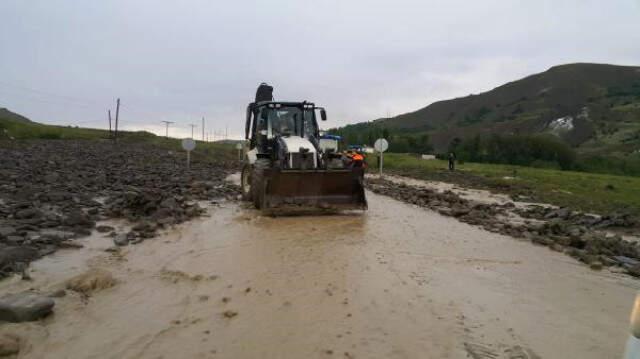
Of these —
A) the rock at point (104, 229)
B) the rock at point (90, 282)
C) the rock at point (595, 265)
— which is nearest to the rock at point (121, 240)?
the rock at point (104, 229)

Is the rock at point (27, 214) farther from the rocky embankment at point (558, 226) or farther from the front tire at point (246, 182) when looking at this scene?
the rocky embankment at point (558, 226)

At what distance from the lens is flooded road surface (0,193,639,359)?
468 cm

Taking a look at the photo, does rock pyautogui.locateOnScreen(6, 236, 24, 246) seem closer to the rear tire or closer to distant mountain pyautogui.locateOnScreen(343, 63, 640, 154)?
the rear tire

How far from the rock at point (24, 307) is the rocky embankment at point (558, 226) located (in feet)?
26.0

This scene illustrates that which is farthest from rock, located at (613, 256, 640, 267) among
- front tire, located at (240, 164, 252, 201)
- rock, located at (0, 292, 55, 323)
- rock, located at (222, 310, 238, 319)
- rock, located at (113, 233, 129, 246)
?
front tire, located at (240, 164, 252, 201)

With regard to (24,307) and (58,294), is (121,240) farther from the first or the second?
(24,307)

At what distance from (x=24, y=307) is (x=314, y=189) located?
8.47m

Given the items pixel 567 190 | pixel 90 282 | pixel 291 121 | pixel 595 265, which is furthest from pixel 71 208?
pixel 567 190

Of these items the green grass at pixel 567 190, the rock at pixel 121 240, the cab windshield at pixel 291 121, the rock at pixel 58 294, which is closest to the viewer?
Answer: the rock at pixel 58 294

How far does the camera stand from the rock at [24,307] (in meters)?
4.84

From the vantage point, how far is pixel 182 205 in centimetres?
1371

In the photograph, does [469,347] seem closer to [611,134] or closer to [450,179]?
[450,179]

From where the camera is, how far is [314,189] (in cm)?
1294

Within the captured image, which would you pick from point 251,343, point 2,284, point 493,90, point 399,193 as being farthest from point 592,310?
point 493,90
